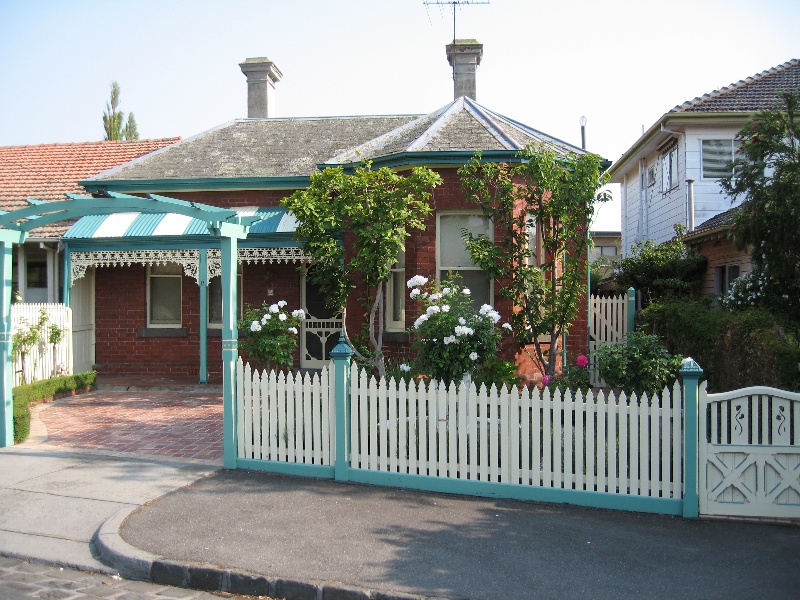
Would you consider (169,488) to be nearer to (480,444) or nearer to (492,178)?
(480,444)

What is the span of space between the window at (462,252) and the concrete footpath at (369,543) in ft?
14.6

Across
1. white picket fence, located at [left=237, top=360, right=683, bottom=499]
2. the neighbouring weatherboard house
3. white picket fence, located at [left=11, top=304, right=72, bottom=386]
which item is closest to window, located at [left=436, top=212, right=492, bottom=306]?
white picket fence, located at [left=237, top=360, right=683, bottom=499]

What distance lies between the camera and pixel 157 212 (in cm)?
823

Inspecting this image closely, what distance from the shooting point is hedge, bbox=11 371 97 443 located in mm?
8758

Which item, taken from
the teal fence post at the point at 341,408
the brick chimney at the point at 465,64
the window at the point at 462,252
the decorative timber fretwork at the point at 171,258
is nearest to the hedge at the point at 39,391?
the decorative timber fretwork at the point at 171,258

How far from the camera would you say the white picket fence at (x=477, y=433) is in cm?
614

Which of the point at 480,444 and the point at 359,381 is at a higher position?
the point at 359,381

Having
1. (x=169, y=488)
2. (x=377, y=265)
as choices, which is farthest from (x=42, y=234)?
(x=169, y=488)

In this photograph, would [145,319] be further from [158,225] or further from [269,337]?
[269,337]

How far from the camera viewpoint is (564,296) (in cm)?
923

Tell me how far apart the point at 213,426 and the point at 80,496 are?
10.2 feet

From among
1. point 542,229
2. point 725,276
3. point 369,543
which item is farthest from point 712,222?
point 369,543

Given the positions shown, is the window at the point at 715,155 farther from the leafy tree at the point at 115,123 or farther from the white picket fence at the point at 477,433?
the leafy tree at the point at 115,123

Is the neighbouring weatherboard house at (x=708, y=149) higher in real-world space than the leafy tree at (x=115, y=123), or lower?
lower
